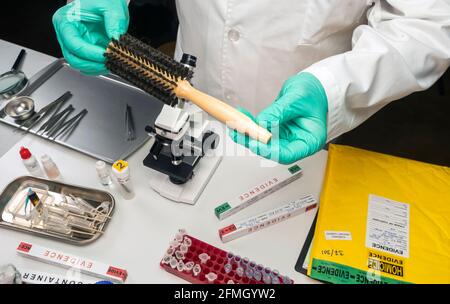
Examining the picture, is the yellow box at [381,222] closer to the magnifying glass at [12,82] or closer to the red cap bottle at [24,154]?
the red cap bottle at [24,154]

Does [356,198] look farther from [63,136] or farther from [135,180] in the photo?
[63,136]

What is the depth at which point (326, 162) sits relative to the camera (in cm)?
104

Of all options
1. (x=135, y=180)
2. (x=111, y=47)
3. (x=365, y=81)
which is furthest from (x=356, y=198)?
(x=111, y=47)

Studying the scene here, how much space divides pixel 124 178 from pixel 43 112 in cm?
42

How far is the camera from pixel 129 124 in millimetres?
1108

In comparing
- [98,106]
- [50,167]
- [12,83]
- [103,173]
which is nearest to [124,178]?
[103,173]

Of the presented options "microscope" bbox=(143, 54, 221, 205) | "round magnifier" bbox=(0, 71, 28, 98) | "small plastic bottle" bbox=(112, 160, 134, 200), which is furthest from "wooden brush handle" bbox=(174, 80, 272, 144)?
"round magnifier" bbox=(0, 71, 28, 98)

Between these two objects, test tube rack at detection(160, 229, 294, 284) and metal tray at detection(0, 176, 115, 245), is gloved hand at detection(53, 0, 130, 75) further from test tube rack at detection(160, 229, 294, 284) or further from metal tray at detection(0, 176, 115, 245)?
test tube rack at detection(160, 229, 294, 284)

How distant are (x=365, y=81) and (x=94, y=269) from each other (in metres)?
0.75

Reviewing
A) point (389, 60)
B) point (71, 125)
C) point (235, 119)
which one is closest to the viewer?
point (235, 119)

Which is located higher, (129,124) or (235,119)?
(235,119)

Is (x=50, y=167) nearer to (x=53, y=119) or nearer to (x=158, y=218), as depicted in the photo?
(x=53, y=119)

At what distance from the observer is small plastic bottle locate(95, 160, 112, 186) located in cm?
96

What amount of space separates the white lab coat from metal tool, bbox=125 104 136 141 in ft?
0.79
